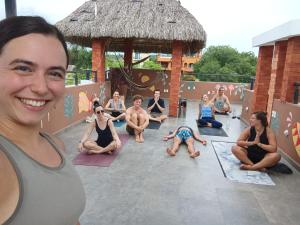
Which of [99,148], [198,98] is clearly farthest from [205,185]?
[198,98]

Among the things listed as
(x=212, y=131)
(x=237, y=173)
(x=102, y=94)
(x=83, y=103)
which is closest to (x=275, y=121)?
(x=212, y=131)

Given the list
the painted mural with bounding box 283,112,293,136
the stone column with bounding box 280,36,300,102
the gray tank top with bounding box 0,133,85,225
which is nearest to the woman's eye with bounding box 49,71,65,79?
the gray tank top with bounding box 0,133,85,225

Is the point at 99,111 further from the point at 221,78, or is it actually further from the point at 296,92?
the point at 221,78

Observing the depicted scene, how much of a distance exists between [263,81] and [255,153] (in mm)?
4198

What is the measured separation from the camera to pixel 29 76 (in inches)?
34.4

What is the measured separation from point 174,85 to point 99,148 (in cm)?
478

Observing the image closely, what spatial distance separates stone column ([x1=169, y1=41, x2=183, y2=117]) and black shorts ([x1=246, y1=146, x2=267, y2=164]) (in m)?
4.66

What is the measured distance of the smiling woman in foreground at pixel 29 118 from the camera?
796 millimetres

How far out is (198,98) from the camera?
1430 cm

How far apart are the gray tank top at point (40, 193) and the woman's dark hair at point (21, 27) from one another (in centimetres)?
30

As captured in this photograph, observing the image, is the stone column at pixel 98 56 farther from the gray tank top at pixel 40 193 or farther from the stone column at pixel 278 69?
the gray tank top at pixel 40 193

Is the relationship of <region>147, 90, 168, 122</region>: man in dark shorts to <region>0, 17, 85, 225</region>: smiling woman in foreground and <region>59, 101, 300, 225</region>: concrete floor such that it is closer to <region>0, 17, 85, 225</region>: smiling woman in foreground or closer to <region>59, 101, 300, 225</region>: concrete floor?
<region>59, 101, 300, 225</region>: concrete floor

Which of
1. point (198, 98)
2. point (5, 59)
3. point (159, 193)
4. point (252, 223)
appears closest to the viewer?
point (5, 59)

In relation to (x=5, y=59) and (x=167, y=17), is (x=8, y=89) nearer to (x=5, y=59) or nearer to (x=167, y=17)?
(x=5, y=59)
